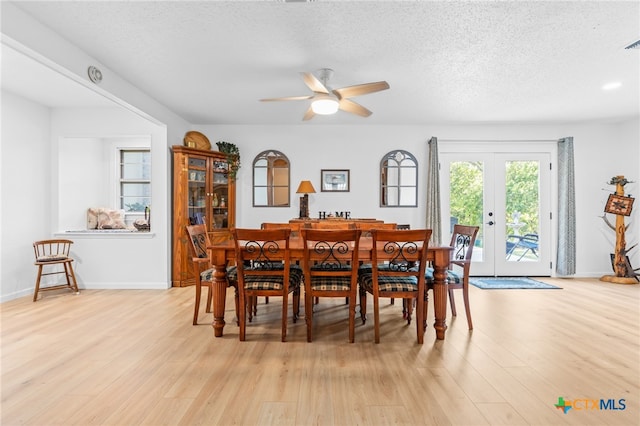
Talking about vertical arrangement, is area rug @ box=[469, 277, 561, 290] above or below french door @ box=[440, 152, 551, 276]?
below

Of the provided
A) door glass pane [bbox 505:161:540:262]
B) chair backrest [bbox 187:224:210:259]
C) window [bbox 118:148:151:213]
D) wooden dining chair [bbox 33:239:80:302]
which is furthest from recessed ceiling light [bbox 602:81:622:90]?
wooden dining chair [bbox 33:239:80:302]

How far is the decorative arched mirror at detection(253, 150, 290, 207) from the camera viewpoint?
568 centimetres

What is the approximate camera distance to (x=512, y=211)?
5.64m

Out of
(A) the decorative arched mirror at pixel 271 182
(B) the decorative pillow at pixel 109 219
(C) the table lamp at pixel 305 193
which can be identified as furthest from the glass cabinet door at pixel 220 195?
(B) the decorative pillow at pixel 109 219

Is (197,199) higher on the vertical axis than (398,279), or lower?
higher

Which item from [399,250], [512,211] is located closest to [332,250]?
[399,250]

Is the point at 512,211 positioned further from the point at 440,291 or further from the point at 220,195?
the point at 220,195

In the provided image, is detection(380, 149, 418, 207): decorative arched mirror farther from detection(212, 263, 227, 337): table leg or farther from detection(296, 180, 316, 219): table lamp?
detection(212, 263, 227, 337): table leg

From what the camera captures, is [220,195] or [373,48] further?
[220,195]

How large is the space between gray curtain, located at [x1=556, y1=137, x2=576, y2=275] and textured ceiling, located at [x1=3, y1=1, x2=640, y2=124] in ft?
3.77

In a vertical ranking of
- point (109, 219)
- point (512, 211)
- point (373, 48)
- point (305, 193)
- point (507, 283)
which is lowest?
point (507, 283)

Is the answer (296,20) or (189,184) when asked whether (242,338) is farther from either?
(189,184)

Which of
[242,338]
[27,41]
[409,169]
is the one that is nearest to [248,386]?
[242,338]

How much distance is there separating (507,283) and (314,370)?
4.13 metres
